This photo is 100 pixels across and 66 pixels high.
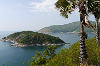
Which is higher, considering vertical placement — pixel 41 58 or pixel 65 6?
pixel 65 6

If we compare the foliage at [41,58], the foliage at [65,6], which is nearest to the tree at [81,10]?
the foliage at [65,6]

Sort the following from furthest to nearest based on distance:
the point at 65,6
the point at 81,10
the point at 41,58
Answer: the point at 41,58, the point at 65,6, the point at 81,10

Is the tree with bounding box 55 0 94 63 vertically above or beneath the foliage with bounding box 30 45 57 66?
above

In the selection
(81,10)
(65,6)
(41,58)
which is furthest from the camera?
(41,58)

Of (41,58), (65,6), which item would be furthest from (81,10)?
(41,58)

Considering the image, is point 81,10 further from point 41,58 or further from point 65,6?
point 41,58

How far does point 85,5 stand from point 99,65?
15.2 ft

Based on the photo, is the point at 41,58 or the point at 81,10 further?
the point at 41,58

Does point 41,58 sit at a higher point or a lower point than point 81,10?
lower

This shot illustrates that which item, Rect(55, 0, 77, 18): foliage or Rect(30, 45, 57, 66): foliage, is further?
Rect(30, 45, 57, 66): foliage

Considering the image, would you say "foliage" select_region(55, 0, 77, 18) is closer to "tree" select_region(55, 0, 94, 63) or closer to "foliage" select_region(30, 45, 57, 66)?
"tree" select_region(55, 0, 94, 63)

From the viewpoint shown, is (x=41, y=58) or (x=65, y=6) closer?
(x=65, y=6)

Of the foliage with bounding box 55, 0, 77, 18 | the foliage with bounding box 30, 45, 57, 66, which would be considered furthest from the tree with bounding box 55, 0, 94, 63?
the foliage with bounding box 30, 45, 57, 66

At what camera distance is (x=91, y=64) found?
9133 mm
